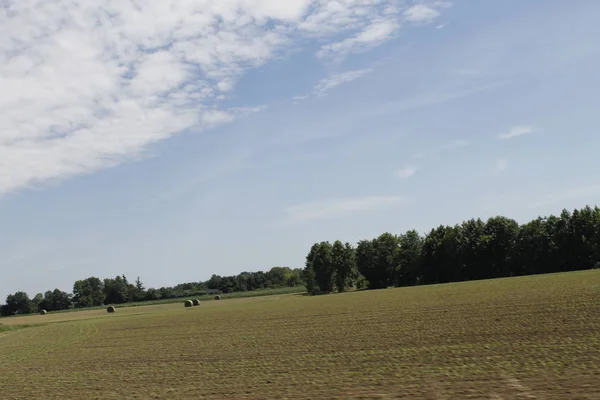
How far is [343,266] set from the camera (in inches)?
5276

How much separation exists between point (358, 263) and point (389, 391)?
11806cm

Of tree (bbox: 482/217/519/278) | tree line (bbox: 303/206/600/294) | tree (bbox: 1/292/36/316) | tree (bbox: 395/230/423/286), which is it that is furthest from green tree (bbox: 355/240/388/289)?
tree (bbox: 1/292/36/316)

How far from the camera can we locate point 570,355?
15.4 metres

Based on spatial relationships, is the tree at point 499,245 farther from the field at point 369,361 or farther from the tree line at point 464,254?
the field at point 369,361

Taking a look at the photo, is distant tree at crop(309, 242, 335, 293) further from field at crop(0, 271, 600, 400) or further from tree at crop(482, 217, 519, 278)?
field at crop(0, 271, 600, 400)

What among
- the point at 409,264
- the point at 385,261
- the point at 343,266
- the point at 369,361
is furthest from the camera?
the point at 343,266

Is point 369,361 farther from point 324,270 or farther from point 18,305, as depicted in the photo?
point 18,305

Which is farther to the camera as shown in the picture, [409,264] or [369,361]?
[409,264]

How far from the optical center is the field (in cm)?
1400

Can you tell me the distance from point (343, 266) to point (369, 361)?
11645 centimetres

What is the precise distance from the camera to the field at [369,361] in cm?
1400

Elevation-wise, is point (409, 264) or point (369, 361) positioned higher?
point (409, 264)

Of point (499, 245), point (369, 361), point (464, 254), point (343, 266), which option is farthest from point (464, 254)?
point (369, 361)

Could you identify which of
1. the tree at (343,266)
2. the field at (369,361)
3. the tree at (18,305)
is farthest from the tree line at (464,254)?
the tree at (18,305)
